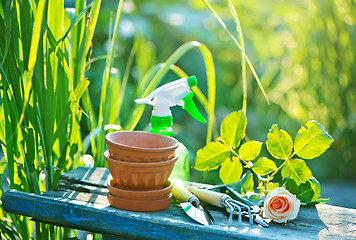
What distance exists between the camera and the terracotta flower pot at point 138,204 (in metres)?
0.68

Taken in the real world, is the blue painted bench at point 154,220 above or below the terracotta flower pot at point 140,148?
below

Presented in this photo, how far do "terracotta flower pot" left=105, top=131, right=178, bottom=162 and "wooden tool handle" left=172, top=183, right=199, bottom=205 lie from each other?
0.08 m

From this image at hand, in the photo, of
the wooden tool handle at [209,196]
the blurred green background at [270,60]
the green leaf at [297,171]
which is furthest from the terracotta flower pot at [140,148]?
the blurred green background at [270,60]

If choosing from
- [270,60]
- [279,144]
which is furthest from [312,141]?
[270,60]

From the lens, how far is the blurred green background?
2.18 m

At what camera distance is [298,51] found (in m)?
2.34

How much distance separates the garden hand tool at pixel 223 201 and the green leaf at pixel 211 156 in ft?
0.22

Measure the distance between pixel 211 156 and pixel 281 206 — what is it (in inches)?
7.6

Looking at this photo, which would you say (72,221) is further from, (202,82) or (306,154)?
(202,82)

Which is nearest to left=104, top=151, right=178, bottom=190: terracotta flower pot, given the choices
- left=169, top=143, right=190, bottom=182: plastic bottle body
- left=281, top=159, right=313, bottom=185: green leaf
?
left=169, top=143, right=190, bottom=182: plastic bottle body

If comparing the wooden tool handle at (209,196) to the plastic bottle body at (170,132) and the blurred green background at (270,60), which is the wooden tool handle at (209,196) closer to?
the plastic bottle body at (170,132)

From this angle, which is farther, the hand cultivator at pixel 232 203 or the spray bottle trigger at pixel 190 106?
the spray bottle trigger at pixel 190 106

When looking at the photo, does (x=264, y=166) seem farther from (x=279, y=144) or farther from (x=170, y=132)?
(x=170, y=132)

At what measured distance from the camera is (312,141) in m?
0.77
